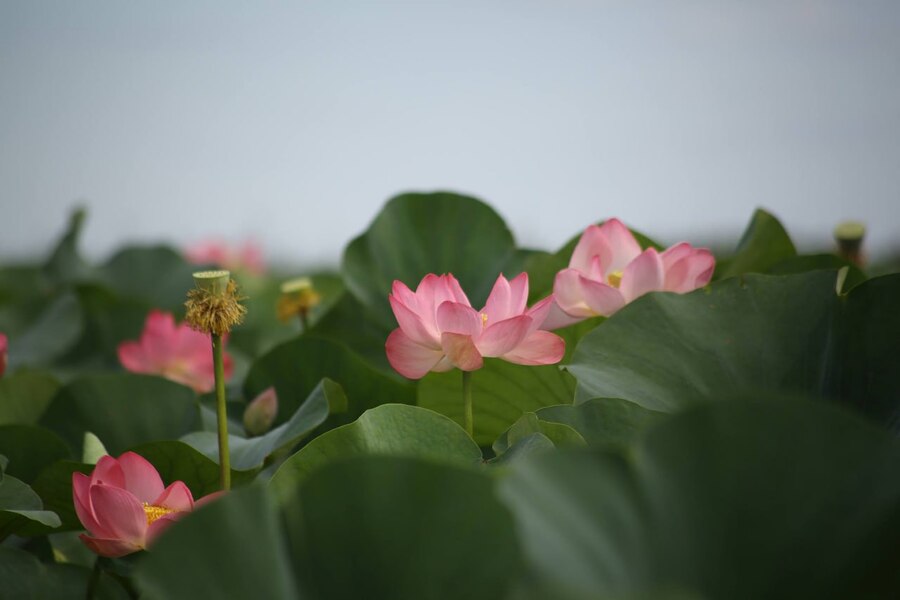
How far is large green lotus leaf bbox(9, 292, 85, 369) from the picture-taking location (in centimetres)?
123

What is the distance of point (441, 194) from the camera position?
3.21ft

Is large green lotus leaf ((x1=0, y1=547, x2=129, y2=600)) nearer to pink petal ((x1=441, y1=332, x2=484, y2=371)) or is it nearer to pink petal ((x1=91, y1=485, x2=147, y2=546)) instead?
pink petal ((x1=91, y1=485, x2=147, y2=546))

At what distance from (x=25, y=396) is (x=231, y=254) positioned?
1.45 metres

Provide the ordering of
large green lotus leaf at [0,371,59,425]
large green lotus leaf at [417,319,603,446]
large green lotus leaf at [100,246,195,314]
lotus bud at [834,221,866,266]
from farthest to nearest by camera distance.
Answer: large green lotus leaf at [100,246,195,314], lotus bud at [834,221,866,266], large green lotus leaf at [0,371,59,425], large green lotus leaf at [417,319,603,446]

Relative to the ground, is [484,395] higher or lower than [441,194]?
lower

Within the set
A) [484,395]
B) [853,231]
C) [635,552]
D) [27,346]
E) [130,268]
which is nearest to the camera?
[635,552]

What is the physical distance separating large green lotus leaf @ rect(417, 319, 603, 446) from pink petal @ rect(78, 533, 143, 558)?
0.86ft

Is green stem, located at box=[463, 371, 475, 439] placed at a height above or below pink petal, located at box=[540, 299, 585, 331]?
below

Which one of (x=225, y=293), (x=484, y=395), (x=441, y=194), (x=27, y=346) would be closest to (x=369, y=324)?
(x=441, y=194)

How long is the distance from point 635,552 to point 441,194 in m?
0.69

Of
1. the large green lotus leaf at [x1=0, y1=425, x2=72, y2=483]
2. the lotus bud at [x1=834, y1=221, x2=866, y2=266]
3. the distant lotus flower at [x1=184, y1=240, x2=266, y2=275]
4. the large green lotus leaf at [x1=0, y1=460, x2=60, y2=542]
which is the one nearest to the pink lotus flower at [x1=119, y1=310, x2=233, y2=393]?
the large green lotus leaf at [x1=0, y1=425, x2=72, y2=483]

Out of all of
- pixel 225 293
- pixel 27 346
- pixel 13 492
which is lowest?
pixel 27 346

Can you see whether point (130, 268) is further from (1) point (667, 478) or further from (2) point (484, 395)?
(1) point (667, 478)

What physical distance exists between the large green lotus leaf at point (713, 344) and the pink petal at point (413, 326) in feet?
0.30
